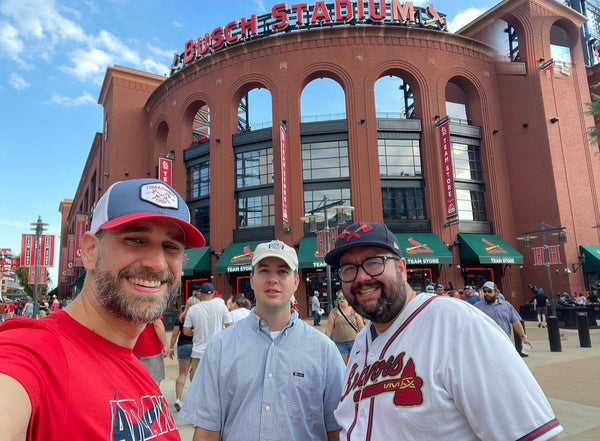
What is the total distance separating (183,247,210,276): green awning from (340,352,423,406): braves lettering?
22.7 m

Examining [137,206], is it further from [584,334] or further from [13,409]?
[584,334]

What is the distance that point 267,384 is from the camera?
2.40 metres

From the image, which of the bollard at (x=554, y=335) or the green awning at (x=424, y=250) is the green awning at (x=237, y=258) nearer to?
the green awning at (x=424, y=250)

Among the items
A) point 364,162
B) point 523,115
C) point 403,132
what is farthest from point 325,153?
point 523,115

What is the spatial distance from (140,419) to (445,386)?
1232 mm

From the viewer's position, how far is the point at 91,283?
1525mm

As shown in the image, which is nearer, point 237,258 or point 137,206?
point 137,206

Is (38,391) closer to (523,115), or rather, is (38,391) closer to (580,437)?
(580,437)

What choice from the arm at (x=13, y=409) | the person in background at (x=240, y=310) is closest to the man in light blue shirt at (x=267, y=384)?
the arm at (x=13, y=409)

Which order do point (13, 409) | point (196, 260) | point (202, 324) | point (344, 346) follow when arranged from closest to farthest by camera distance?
point (13, 409) → point (202, 324) → point (344, 346) → point (196, 260)

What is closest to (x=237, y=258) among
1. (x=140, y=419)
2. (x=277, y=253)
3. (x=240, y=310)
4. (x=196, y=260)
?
(x=196, y=260)

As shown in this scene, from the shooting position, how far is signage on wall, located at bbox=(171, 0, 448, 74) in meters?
25.7

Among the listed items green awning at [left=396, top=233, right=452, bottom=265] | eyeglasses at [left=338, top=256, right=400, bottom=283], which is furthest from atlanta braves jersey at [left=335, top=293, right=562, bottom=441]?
green awning at [left=396, top=233, right=452, bottom=265]

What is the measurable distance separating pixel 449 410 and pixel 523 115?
2975cm
